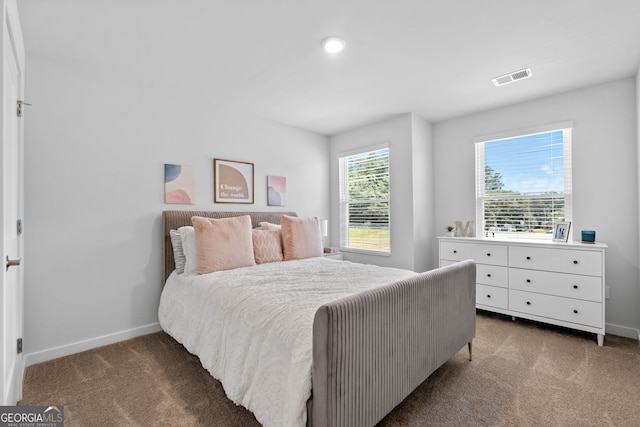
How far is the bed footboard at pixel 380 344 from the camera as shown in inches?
49.0

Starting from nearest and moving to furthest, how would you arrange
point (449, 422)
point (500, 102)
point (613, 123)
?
point (449, 422) < point (613, 123) < point (500, 102)

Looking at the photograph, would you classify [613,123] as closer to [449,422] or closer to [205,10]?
[449,422]

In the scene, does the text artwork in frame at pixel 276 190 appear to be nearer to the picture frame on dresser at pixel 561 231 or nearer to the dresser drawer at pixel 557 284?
the dresser drawer at pixel 557 284

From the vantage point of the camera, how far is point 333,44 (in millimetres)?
2209

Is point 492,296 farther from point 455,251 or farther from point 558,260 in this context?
point 558,260

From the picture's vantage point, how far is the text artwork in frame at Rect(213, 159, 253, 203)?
340cm

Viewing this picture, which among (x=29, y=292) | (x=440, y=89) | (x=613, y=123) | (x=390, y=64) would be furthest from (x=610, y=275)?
(x=29, y=292)

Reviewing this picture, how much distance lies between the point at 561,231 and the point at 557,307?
0.75 m

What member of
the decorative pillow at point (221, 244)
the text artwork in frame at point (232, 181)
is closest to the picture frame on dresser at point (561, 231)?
the decorative pillow at point (221, 244)

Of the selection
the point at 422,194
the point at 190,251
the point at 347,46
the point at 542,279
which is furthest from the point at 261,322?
the point at 422,194

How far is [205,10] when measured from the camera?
186 cm

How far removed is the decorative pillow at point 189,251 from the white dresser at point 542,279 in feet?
9.25

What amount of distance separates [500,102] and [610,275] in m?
2.04

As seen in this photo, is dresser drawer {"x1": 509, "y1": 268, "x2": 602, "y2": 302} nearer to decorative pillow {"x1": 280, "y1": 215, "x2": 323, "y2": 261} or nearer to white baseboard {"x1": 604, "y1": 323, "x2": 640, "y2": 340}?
white baseboard {"x1": 604, "y1": 323, "x2": 640, "y2": 340}
